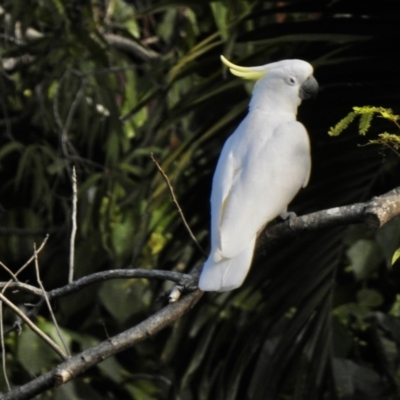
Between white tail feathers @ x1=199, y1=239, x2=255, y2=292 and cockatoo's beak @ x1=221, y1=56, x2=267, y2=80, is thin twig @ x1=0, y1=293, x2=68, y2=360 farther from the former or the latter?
cockatoo's beak @ x1=221, y1=56, x2=267, y2=80

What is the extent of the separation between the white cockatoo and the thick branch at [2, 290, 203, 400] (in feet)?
0.82

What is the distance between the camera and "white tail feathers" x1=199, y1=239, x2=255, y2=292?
5.94 feet

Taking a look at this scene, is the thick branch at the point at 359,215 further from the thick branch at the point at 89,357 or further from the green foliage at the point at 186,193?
the thick branch at the point at 89,357

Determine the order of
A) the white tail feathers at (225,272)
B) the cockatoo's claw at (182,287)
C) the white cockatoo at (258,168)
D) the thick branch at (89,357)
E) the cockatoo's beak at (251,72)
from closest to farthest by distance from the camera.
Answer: the thick branch at (89,357) → the cockatoo's claw at (182,287) → the white tail feathers at (225,272) → the white cockatoo at (258,168) → the cockatoo's beak at (251,72)

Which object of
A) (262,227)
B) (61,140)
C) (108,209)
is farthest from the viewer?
(61,140)

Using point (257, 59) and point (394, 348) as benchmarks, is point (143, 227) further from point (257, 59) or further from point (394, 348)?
point (394, 348)

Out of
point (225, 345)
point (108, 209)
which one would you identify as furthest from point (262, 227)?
point (108, 209)

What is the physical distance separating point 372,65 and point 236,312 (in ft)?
2.36

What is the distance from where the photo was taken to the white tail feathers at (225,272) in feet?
5.94

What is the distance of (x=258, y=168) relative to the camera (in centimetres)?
220

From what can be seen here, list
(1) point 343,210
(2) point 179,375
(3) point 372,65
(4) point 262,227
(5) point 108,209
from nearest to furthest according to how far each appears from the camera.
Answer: (1) point 343,210 < (4) point 262,227 < (3) point 372,65 < (2) point 179,375 < (5) point 108,209

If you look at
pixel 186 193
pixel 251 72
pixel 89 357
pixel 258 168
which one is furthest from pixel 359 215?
pixel 186 193

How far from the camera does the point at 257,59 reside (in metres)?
2.75

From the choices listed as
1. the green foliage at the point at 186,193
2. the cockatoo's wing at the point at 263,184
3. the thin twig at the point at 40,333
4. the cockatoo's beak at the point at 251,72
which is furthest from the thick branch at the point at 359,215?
the cockatoo's beak at the point at 251,72
